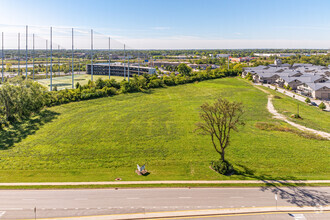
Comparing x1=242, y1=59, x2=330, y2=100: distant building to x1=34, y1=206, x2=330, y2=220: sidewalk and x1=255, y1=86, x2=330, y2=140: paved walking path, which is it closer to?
x1=255, y1=86, x2=330, y2=140: paved walking path

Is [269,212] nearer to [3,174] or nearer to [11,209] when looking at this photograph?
[11,209]

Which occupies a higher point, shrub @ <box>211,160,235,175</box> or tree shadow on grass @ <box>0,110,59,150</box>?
tree shadow on grass @ <box>0,110,59,150</box>

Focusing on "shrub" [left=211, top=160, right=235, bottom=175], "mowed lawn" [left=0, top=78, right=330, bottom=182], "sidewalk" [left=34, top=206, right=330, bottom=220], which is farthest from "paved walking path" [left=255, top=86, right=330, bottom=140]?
"sidewalk" [left=34, top=206, right=330, bottom=220]

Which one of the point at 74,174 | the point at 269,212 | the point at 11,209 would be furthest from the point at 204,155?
the point at 11,209

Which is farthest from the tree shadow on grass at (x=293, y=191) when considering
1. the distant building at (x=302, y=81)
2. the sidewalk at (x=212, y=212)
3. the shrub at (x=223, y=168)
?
the distant building at (x=302, y=81)

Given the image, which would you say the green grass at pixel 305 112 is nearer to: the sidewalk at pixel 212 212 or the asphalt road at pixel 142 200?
the asphalt road at pixel 142 200
